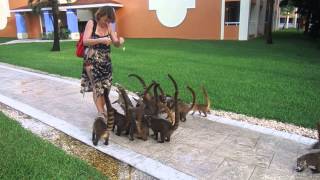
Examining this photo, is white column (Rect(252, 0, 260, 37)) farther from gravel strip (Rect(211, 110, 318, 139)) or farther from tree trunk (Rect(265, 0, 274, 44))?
gravel strip (Rect(211, 110, 318, 139))

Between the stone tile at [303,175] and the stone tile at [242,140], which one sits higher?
the stone tile at [242,140]

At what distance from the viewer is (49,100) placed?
268 inches

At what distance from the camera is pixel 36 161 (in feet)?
12.6

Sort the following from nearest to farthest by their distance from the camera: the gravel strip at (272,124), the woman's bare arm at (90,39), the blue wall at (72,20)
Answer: the woman's bare arm at (90,39), the gravel strip at (272,124), the blue wall at (72,20)

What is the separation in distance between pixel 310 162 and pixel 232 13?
75.2 feet

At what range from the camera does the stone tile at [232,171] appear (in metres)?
3.62

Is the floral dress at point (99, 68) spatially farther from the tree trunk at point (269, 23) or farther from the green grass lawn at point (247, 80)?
the tree trunk at point (269, 23)

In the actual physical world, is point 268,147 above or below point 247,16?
below

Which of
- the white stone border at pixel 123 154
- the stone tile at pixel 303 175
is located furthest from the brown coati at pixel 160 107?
the stone tile at pixel 303 175

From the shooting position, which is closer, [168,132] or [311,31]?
[168,132]

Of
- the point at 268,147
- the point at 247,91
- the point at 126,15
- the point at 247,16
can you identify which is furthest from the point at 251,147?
the point at 126,15

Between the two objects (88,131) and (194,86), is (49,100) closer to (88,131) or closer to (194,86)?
(88,131)

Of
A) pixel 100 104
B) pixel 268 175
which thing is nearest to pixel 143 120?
pixel 100 104

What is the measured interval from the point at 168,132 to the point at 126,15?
26.4 metres
